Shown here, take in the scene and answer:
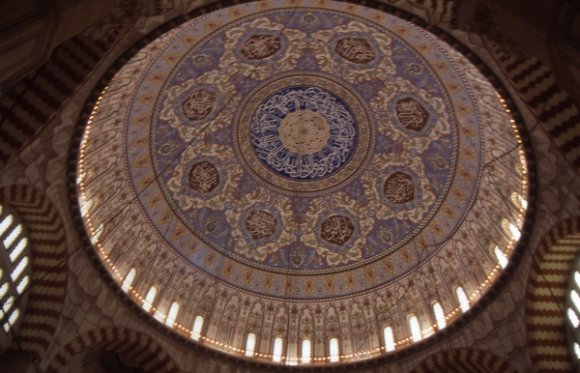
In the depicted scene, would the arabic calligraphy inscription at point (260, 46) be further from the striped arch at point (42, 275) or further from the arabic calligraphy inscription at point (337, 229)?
the striped arch at point (42, 275)

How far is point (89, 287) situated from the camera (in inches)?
512

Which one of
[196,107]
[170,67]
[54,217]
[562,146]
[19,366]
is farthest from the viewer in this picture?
[196,107]

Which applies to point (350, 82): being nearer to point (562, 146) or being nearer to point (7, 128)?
point (562, 146)

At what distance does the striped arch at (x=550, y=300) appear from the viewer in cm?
1127

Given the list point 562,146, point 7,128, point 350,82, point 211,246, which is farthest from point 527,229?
point 7,128

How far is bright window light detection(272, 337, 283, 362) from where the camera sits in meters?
15.0

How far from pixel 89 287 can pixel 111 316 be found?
97 centimetres

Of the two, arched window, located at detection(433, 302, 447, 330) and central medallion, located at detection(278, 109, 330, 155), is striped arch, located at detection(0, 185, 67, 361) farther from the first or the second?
arched window, located at detection(433, 302, 447, 330)

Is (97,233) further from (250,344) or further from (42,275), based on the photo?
(250,344)

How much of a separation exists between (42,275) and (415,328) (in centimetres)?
1009

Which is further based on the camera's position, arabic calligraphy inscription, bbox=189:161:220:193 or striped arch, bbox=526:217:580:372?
arabic calligraphy inscription, bbox=189:161:220:193

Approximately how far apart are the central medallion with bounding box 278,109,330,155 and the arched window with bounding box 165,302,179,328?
20.1 feet

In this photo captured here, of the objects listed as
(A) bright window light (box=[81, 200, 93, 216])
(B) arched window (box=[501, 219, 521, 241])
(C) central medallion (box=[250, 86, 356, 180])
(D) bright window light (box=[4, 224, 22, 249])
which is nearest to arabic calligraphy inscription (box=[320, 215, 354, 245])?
(C) central medallion (box=[250, 86, 356, 180])

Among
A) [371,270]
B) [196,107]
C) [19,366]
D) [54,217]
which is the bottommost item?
[19,366]
